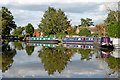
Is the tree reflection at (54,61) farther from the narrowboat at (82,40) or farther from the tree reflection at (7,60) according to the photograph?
the narrowboat at (82,40)

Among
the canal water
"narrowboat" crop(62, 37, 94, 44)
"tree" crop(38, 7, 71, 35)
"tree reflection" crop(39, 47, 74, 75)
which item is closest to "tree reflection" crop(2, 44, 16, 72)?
the canal water

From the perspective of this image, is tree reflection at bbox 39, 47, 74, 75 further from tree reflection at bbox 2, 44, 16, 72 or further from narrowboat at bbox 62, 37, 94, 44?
narrowboat at bbox 62, 37, 94, 44

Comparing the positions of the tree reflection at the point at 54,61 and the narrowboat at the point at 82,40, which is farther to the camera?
the narrowboat at the point at 82,40

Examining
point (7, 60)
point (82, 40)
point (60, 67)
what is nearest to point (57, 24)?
point (82, 40)

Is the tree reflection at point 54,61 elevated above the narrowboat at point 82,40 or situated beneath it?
situated beneath

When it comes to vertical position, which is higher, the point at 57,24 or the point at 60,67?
the point at 57,24

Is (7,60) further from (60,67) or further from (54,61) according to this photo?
(60,67)

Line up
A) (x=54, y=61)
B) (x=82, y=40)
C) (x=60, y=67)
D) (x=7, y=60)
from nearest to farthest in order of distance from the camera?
(x=60, y=67) < (x=54, y=61) < (x=7, y=60) < (x=82, y=40)

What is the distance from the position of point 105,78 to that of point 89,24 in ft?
396

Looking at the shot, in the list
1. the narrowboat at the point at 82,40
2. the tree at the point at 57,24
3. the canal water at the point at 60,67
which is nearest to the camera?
the canal water at the point at 60,67

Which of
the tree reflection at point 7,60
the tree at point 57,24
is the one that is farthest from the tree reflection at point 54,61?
the tree at point 57,24

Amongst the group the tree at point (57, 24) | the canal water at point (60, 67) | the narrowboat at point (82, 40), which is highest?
the tree at point (57, 24)

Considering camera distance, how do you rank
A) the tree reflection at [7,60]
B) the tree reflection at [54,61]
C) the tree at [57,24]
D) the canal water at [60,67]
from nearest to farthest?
the canal water at [60,67], the tree reflection at [54,61], the tree reflection at [7,60], the tree at [57,24]

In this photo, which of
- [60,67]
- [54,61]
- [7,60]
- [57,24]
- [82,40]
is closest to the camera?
[60,67]
